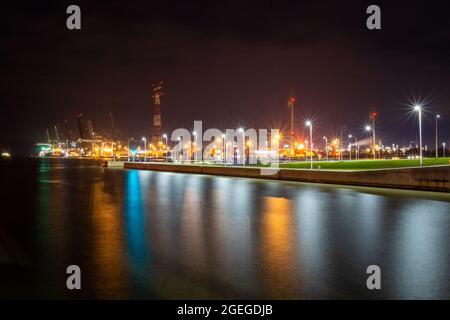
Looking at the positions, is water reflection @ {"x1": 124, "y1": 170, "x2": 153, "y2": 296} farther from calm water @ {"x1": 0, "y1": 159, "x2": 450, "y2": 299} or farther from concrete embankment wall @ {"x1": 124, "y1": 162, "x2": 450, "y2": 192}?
concrete embankment wall @ {"x1": 124, "y1": 162, "x2": 450, "y2": 192}

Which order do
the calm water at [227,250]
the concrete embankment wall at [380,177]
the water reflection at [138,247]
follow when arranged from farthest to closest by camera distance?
the concrete embankment wall at [380,177] < the water reflection at [138,247] < the calm water at [227,250]

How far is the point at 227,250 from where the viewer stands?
7.61m

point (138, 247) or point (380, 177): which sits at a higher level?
point (380, 177)

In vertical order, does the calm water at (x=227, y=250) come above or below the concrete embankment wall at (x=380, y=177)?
below

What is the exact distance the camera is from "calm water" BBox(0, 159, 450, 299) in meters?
5.46

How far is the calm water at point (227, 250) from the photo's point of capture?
17.9 ft

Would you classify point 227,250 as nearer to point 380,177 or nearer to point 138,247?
point 138,247

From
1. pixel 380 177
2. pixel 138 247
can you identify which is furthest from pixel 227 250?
pixel 380 177

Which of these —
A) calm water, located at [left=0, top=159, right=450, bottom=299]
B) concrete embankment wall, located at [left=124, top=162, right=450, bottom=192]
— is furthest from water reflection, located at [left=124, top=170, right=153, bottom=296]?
concrete embankment wall, located at [left=124, top=162, right=450, bottom=192]

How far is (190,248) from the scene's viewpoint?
7781 millimetres

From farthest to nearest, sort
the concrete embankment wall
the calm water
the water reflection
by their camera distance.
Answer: the concrete embankment wall
the water reflection
the calm water

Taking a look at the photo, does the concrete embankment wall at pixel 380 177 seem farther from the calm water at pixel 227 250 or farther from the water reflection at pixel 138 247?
the water reflection at pixel 138 247

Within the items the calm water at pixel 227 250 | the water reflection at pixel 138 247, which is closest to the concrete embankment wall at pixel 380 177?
the calm water at pixel 227 250
